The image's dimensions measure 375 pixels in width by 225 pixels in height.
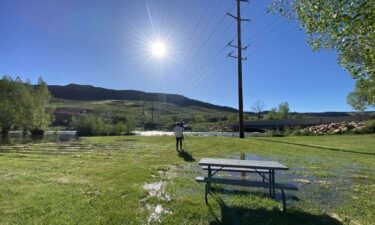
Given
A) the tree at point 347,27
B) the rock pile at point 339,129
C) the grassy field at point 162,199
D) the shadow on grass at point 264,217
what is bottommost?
the shadow on grass at point 264,217

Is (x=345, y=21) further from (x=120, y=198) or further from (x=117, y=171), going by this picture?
(x=117, y=171)

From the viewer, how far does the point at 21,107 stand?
2800 inches

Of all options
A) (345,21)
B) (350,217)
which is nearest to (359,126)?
(345,21)

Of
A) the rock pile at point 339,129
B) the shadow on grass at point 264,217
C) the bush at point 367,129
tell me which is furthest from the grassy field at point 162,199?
the rock pile at point 339,129

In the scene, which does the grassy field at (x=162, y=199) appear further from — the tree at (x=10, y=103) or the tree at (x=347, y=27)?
the tree at (x=10, y=103)

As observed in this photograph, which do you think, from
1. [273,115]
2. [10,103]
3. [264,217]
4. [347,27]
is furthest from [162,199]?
[273,115]

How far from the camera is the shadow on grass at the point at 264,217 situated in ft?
22.3

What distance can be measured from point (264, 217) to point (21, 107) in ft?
247

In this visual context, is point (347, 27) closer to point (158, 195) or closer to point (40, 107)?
point (158, 195)

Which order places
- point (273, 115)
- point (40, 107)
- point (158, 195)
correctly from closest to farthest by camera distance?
point (158, 195)
point (40, 107)
point (273, 115)

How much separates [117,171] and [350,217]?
28.2ft

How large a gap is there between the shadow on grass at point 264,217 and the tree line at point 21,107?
7059cm

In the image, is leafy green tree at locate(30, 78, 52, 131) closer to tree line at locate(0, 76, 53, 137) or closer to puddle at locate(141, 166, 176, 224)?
tree line at locate(0, 76, 53, 137)

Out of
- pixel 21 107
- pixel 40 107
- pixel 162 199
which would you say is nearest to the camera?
pixel 162 199
